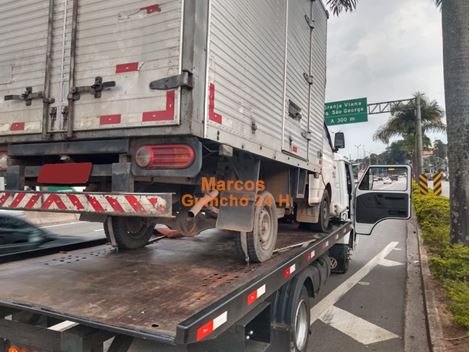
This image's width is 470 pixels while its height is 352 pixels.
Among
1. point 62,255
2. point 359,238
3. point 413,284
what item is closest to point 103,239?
point 62,255

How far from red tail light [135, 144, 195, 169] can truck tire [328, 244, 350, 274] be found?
4.89 m

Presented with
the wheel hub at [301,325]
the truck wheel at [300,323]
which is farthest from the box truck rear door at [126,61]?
the wheel hub at [301,325]

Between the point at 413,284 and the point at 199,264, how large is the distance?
4627mm

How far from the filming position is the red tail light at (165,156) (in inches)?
115

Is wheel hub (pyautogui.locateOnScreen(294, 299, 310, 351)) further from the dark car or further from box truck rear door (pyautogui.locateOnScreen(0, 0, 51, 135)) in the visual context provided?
the dark car

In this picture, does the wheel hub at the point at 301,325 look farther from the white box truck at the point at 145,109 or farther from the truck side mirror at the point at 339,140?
the truck side mirror at the point at 339,140

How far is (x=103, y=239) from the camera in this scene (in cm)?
479

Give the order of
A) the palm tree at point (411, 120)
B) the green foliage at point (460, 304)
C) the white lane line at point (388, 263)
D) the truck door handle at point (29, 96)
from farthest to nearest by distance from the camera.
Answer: the palm tree at point (411, 120), the white lane line at point (388, 263), the green foliage at point (460, 304), the truck door handle at point (29, 96)

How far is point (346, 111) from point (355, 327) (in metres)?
17.8

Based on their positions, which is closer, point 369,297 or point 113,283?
point 113,283

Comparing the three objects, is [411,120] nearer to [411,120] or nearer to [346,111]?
[411,120]

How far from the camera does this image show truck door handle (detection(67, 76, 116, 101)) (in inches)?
121

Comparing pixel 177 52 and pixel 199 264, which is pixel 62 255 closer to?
pixel 199 264

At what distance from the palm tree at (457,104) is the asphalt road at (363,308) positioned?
1.57 m
